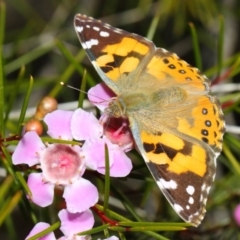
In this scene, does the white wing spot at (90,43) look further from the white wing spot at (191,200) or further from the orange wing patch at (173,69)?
the white wing spot at (191,200)

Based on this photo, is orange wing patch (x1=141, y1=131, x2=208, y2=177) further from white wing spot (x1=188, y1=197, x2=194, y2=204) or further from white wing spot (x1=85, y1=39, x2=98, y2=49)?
white wing spot (x1=85, y1=39, x2=98, y2=49)

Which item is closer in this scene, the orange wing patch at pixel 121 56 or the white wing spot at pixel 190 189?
the white wing spot at pixel 190 189

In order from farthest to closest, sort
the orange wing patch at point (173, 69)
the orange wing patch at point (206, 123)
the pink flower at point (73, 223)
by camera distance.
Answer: the orange wing patch at point (173, 69) < the orange wing patch at point (206, 123) < the pink flower at point (73, 223)

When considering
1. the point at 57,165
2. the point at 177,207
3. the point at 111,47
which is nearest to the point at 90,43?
the point at 111,47

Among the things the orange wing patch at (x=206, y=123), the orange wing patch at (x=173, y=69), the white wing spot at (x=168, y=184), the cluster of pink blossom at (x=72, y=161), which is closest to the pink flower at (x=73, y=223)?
the cluster of pink blossom at (x=72, y=161)

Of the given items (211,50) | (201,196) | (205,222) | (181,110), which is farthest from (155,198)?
(211,50)

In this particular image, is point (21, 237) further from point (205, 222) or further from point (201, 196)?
point (201, 196)

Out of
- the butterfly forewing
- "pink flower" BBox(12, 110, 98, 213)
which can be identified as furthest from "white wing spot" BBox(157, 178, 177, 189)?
the butterfly forewing

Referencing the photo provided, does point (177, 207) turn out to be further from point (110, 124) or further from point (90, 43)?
point (90, 43)
